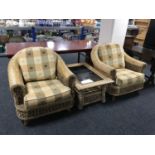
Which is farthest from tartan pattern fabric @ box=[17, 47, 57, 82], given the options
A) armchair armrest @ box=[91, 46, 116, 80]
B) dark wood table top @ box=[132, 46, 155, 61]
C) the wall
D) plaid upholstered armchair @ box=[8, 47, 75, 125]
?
dark wood table top @ box=[132, 46, 155, 61]

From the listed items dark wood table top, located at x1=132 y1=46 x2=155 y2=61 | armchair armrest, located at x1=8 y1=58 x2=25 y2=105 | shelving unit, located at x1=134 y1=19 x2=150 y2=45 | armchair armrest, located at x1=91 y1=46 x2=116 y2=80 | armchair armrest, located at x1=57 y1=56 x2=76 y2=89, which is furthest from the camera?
shelving unit, located at x1=134 y1=19 x2=150 y2=45

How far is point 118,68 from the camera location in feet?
9.75

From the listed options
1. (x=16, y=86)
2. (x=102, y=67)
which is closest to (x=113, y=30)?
(x=102, y=67)

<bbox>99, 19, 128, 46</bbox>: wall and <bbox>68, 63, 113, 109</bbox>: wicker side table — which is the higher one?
<bbox>99, 19, 128, 46</bbox>: wall

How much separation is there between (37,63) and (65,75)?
1.52ft

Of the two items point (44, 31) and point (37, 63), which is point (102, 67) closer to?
point (37, 63)

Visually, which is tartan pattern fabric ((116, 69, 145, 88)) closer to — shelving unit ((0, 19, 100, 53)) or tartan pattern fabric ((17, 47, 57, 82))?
tartan pattern fabric ((17, 47, 57, 82))

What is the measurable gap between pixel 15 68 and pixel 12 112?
599 mm

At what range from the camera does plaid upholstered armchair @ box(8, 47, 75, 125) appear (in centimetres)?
194

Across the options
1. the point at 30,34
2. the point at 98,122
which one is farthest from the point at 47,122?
the point at 30,34

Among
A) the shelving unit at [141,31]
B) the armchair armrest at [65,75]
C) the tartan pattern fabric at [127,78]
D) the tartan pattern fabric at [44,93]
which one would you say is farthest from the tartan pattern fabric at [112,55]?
the shelving unit at [141,31]

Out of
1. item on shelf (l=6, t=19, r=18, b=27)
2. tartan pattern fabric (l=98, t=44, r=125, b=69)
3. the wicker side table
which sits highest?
item on shelf (l=6, t=19, r=18, b=27)

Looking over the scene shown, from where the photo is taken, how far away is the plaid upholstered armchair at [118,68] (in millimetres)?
2562

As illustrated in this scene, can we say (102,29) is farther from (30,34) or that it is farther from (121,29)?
(30,34)
